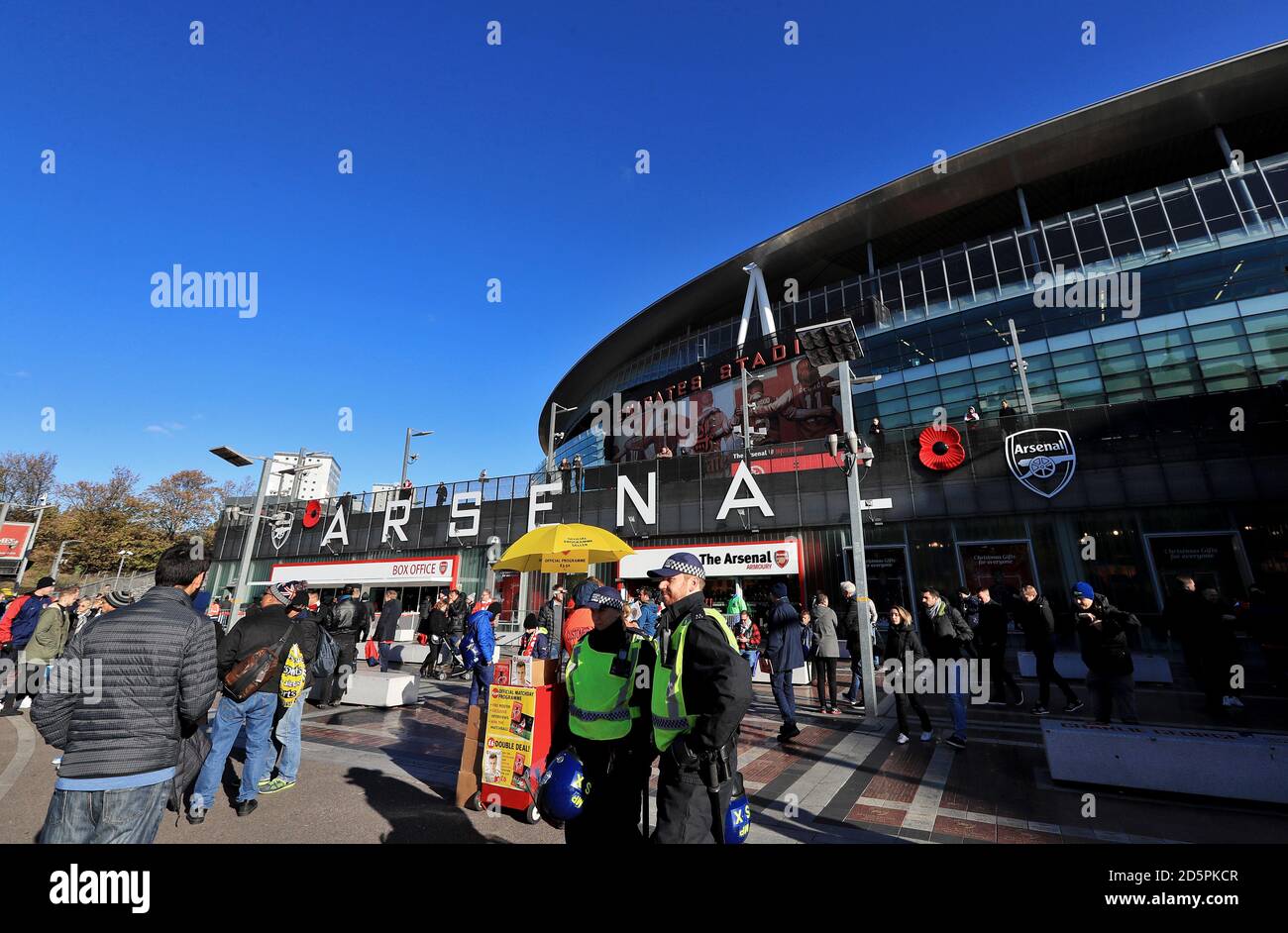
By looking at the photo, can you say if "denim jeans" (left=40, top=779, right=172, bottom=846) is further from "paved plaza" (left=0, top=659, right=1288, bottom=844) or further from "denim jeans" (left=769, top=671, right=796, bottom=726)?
"denim jeans" (left=769, top=671, right=796, bottom=726)

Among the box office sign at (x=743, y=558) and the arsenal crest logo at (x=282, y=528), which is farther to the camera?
the arsenal crest logo at (x=282, y=528)

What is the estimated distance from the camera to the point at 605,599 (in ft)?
11.8

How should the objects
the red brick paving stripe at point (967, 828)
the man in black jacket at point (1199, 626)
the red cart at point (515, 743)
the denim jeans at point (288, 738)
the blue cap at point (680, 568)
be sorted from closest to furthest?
1. the blue cap at point (680, 568)
2. the red brick paving stripe at point (967, 828)
3. the red cart at point (515, 743)
4. the denim jeans at point (288, 738)
5. the man in black jacket at point (1199, 626)

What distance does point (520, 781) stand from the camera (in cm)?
489

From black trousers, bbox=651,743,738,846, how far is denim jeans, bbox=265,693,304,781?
4.49 metres

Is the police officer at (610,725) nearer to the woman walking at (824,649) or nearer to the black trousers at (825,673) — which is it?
the woman walking at (824,649)

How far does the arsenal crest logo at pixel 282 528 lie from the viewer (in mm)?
31578

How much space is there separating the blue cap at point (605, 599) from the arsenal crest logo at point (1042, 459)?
18848 millimetres

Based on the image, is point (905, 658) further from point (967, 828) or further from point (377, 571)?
point (377, 571)

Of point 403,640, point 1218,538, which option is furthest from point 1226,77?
point 403,640

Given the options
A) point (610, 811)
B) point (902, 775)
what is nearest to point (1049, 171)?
point (902, 775)

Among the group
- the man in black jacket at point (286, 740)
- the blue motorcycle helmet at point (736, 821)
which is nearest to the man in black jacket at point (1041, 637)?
the blue motorcycle helmet at point (736, 821)

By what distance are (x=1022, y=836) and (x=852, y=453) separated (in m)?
7.01
